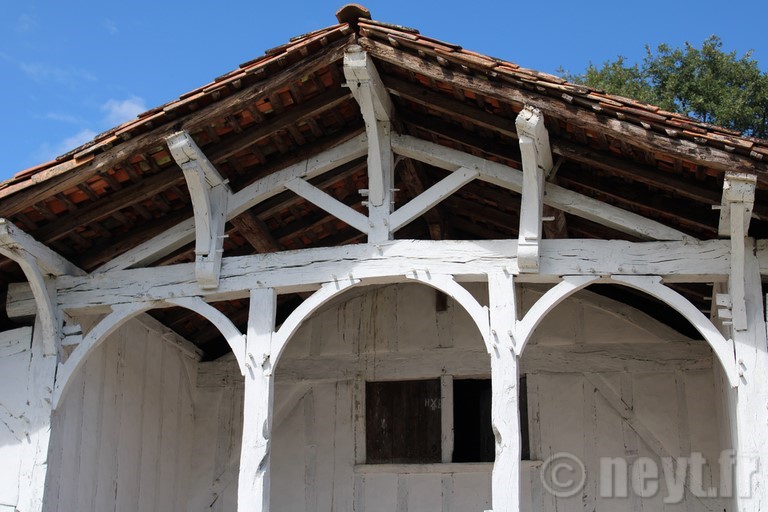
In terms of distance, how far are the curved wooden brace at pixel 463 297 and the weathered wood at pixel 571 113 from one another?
132cm

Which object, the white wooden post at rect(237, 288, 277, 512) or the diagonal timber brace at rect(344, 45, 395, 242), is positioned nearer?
the white wooden post at rect(237, 288, 277, 512)

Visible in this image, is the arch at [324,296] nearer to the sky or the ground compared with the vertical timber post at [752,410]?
nearer to the sky

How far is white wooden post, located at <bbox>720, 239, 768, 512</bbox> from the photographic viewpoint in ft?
23.5

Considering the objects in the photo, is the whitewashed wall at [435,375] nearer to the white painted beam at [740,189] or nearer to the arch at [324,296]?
the arch at [324,296]

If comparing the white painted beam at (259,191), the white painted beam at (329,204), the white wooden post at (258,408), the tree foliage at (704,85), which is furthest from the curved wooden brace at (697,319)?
the tree foliage at (704,85)

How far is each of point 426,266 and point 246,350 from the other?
1409 millimetres

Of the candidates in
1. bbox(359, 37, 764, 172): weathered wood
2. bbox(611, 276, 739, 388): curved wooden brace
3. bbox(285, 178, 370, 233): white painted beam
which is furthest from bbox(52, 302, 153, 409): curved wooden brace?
bbox(611, 276, 739, 388): curved wooden brace

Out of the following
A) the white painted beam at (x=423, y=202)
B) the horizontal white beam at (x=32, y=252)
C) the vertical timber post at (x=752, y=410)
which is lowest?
the vertical timber post at (x=752, y=410)

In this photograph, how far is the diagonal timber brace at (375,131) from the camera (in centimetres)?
802

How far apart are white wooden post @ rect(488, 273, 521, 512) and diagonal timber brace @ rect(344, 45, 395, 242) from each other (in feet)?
3.13

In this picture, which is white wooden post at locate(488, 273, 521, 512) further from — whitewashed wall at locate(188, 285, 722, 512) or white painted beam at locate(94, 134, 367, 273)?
whitewashed wall at locate(188, 285, 722, 512)

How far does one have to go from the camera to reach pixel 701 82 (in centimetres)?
2008

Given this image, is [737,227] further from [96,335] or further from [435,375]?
[96,335]

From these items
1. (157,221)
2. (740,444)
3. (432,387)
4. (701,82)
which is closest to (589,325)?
(432,387)
